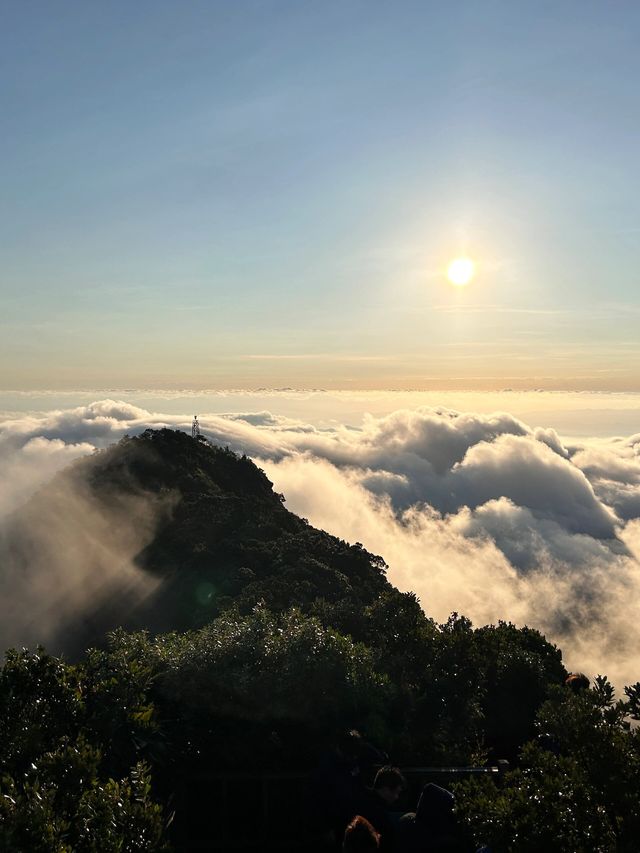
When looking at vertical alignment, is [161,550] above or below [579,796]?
below

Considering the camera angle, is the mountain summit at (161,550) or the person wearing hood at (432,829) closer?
the person wearing hood at (432,829)

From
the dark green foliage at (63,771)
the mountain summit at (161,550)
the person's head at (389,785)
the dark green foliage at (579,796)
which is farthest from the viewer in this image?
the mountain summit at (161,550)

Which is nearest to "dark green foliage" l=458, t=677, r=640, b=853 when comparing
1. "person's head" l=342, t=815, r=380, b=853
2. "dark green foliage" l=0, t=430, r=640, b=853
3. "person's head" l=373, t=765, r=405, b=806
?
"dark green foliage" l=0, t=430, r=640, b=853

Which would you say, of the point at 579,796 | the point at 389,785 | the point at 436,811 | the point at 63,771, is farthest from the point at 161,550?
the point at 579,796

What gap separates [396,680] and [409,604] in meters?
6.04

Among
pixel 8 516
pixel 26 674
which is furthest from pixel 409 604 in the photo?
pixel 8 516

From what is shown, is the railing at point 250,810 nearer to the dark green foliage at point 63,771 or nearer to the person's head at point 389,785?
the dark green foliage at point 63,771

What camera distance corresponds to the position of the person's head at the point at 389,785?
9164mm

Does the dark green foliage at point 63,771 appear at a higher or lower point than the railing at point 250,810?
higher

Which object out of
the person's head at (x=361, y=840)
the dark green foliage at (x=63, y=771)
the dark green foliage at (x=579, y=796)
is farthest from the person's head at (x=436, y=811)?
the dark green foliage at (x=63, y=771)

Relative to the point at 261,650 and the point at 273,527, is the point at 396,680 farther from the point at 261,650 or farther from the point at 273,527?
the point at 273,527

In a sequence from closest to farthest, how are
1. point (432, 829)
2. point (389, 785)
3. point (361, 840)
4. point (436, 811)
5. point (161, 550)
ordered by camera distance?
point (361, 840) → point (432, 829) → point (436, 811) → point (389, 785) → point (161, 550)

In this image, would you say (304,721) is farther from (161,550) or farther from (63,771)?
(161,550)

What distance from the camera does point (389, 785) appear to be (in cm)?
920
